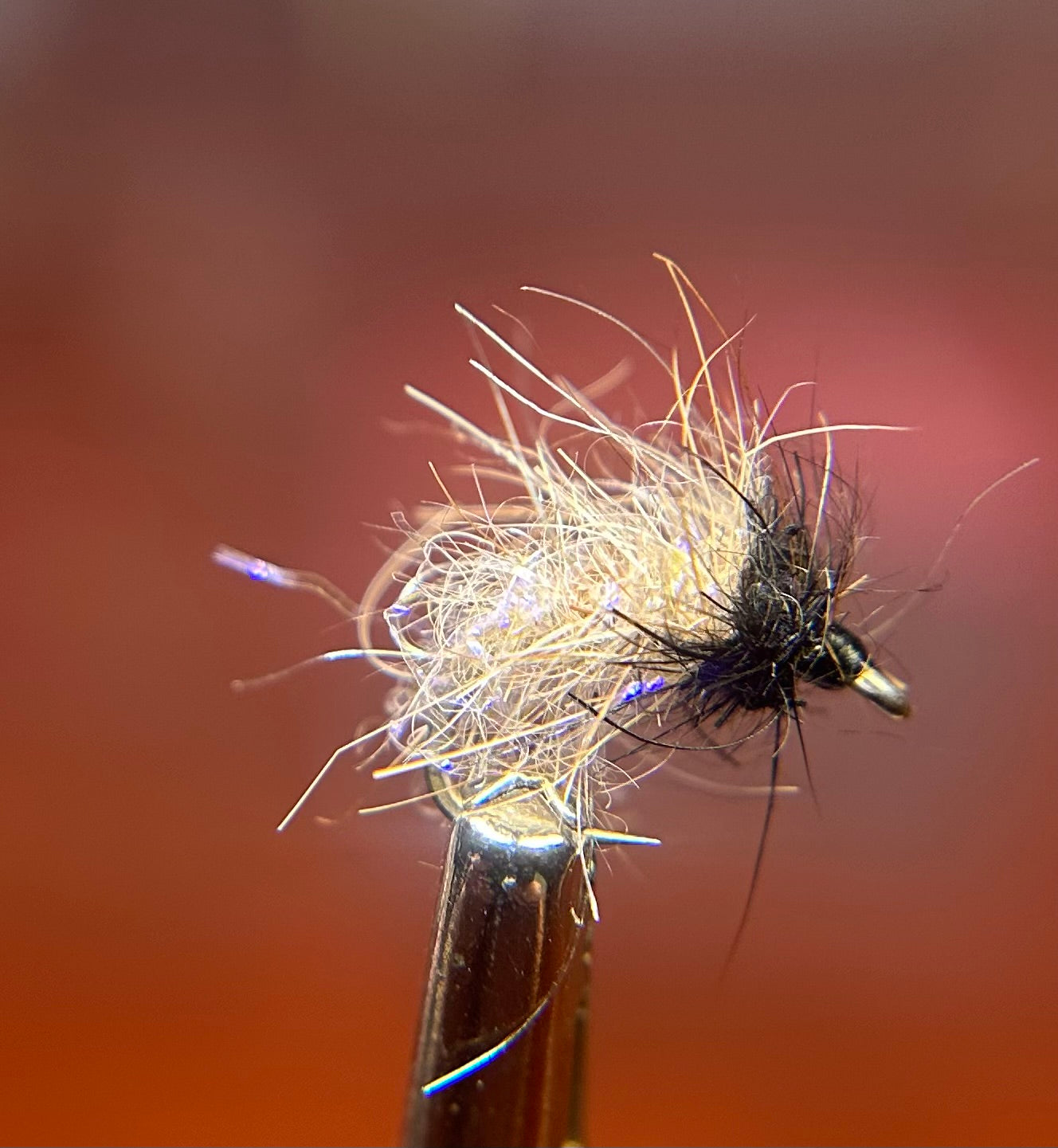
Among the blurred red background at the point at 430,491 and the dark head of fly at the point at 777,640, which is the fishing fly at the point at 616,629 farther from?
the blurred red background at the point at 430,491

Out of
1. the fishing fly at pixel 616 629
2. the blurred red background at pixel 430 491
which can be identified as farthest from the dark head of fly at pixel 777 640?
the blurred red background at pixel 430 491

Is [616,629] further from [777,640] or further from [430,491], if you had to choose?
[430,491]

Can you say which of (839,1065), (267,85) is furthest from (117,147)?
(839,1065)

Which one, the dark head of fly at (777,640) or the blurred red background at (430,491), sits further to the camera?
the blurred red background at (430,491)

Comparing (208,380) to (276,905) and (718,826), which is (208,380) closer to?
(276,905)

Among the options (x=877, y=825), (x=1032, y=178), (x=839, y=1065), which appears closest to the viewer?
(x=839, y=1065)
